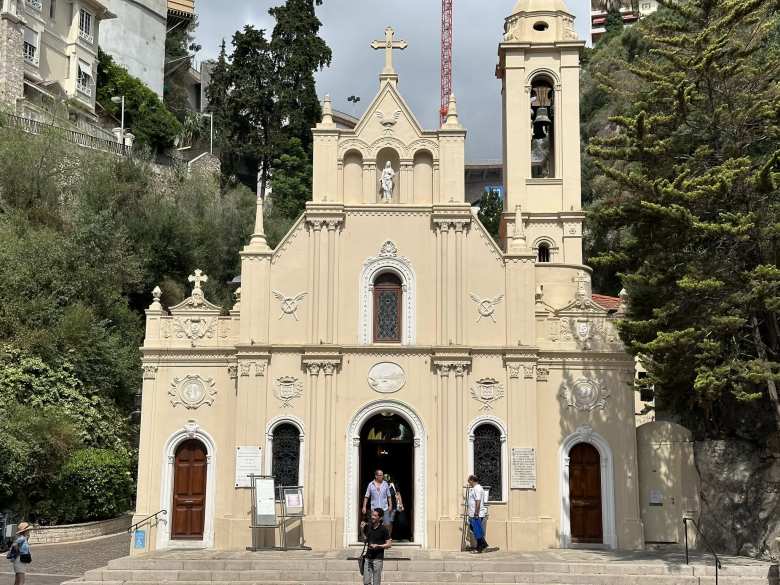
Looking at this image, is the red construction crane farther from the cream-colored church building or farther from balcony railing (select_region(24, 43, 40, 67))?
the cream-colored church building

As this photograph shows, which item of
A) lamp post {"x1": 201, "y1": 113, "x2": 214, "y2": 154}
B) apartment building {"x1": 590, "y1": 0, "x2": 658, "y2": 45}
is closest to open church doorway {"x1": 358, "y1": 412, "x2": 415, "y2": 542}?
lamp post {"x1": 201, "y1": 113, "x2": 214, "y2": 154}

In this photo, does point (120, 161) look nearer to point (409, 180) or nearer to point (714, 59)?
point (409, 180)

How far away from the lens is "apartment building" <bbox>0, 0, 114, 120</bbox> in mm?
49062

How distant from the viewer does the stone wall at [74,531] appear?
26.7m

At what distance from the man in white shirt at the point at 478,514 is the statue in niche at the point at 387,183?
7890 mm

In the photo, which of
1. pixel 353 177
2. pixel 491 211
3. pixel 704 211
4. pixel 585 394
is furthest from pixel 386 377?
pixel 491 211

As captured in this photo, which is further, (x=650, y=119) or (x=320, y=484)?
(x=320, y=484)

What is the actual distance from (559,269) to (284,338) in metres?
8.71

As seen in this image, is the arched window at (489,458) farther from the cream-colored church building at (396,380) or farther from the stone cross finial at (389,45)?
the stone cross finial at (389,45)

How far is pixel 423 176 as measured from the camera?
24.3 m

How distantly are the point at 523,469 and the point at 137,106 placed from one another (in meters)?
45.0

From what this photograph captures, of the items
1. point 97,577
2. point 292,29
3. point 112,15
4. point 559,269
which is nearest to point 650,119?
point 559,269

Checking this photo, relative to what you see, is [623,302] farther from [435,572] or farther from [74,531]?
[74,531]

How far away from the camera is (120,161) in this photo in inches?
1699
